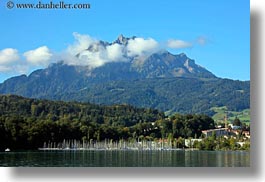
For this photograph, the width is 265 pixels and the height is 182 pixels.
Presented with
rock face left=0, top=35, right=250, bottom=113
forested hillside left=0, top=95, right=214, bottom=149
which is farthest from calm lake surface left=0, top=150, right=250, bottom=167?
rock face left=0, top=35, right=250, bottom=113

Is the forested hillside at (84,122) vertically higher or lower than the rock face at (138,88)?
lower

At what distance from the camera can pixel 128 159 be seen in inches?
705

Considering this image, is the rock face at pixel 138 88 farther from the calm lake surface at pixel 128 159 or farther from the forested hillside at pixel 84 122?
the calm lake surface at pixel 128 159

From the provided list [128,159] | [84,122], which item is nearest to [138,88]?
[84,122]

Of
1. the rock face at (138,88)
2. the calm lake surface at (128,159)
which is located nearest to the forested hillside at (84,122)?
the rock face at (138,88)

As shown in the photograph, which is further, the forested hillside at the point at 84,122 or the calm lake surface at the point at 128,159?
the forested hillside at the point at 84,122

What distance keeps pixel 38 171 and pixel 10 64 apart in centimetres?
428

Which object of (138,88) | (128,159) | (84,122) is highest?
(138,88)

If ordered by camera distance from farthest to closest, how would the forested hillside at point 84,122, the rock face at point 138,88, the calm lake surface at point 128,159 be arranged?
the rock face at point 138,88 → the forested hillside at point 84,122 → the calm lake surface at point 128,159

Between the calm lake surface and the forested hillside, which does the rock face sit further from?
the calm lake surface

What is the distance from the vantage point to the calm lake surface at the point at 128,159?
1457 centimetres

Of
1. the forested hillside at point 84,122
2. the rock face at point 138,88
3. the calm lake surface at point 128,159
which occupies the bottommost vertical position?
the calm lake surface at point 128,159

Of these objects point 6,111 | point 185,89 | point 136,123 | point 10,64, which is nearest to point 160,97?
point 185,89

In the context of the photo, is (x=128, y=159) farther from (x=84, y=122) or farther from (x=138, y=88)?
(x=138, y=88)
